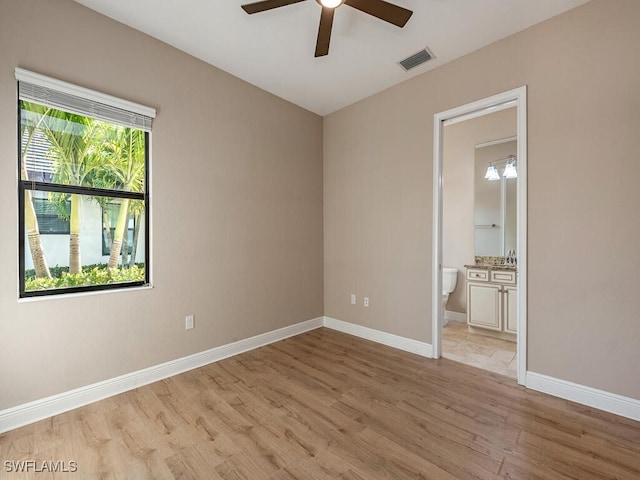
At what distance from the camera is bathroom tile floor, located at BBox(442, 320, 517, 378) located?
2.92 meters

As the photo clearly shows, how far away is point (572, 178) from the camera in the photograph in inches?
89.7

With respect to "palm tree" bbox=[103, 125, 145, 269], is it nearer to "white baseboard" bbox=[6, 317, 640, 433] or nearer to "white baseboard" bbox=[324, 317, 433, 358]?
A: "white baseboard" bbox=[6, 317, 640, 433]

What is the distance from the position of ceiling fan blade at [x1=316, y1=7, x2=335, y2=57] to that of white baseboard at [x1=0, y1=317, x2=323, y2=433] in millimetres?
2847

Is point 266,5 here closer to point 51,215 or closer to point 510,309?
point 51,215

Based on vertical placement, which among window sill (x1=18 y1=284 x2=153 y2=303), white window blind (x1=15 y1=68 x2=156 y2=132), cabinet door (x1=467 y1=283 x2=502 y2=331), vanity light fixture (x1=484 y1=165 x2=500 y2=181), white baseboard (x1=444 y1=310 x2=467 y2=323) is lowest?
white baseboard (x1=444 y1=310 x2=467 y2=323)

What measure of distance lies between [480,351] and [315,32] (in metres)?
3.55

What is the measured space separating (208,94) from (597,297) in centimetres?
371

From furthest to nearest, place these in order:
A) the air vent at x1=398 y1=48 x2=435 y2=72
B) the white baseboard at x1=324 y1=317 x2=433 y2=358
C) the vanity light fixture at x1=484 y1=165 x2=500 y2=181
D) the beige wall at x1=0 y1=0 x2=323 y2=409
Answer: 1. the vanity light fixture at x1=484 y1=165 x2=500 y2=181
2. the white baseboard at x1=324 y1=317 x2=433 y2=358
3. the air vent at x1=398 y1=48 x2=435 y2=72
4. the beige wall at x1=0 y1=0 x2=323 y2=409

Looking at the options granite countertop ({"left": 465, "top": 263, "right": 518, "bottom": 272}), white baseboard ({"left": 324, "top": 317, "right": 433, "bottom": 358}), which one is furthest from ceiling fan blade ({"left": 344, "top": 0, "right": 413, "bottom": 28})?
granite countertop ({"left": 465, "top": 263, "right": 518, "bottom": 272})

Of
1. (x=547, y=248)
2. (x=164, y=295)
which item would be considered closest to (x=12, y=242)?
(x=164, y=295)

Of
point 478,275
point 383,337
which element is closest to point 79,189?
point 383,337


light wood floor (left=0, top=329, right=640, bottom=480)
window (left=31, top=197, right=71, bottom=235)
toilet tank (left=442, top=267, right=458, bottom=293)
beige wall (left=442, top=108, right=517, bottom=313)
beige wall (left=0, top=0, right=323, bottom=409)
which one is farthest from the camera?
toilet tank (left=442, top=267, right=458, bottom=293)

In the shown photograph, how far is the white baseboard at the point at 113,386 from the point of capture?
1988 millimetres

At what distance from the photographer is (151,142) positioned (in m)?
2.59
